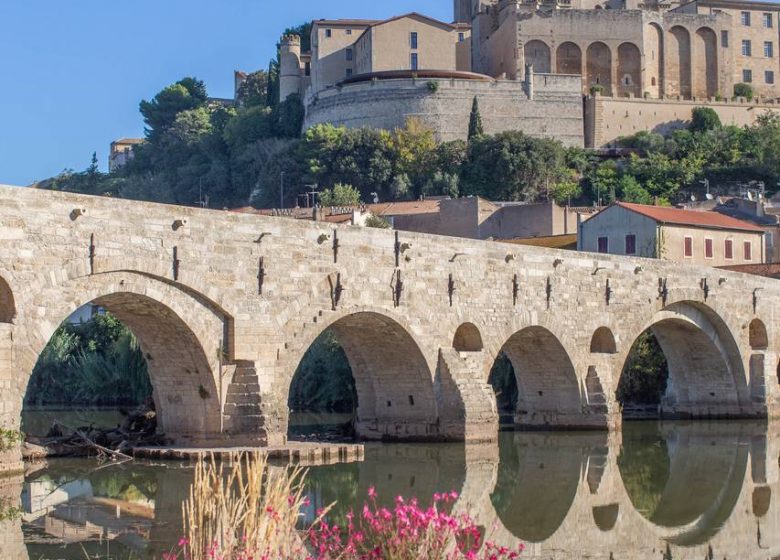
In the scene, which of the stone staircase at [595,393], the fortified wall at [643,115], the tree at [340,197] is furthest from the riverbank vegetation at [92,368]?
the fortified wall at [643,115]

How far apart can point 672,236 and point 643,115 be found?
43432 mm

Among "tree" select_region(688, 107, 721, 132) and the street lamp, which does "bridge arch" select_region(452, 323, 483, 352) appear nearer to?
the street lamp

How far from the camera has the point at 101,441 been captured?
23906mm

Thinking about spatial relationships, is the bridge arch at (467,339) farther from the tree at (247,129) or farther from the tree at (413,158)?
the tree at (247,129)

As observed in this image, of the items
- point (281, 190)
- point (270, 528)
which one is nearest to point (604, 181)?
point (281, 190)

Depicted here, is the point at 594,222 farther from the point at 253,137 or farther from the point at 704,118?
the point at 253,137

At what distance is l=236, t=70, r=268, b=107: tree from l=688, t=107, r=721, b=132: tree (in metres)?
36.3

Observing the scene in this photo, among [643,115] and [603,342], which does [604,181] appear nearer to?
[643,115]

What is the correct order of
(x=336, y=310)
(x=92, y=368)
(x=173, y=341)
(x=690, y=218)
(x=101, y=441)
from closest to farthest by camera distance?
(x=173, y=341) < (x=336, y=310) < (x=101, y=441) < (x=92, y=368) < (x=690, y=218)

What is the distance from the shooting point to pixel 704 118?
85.1 m

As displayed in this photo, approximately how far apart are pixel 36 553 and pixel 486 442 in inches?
531

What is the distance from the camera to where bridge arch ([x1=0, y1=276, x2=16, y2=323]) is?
59.8 feet

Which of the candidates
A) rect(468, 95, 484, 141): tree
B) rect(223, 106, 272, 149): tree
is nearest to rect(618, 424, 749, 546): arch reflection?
rect(468, 95, 484, 141): tree

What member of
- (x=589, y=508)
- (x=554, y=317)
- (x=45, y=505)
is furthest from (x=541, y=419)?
(x=45, y=505)
